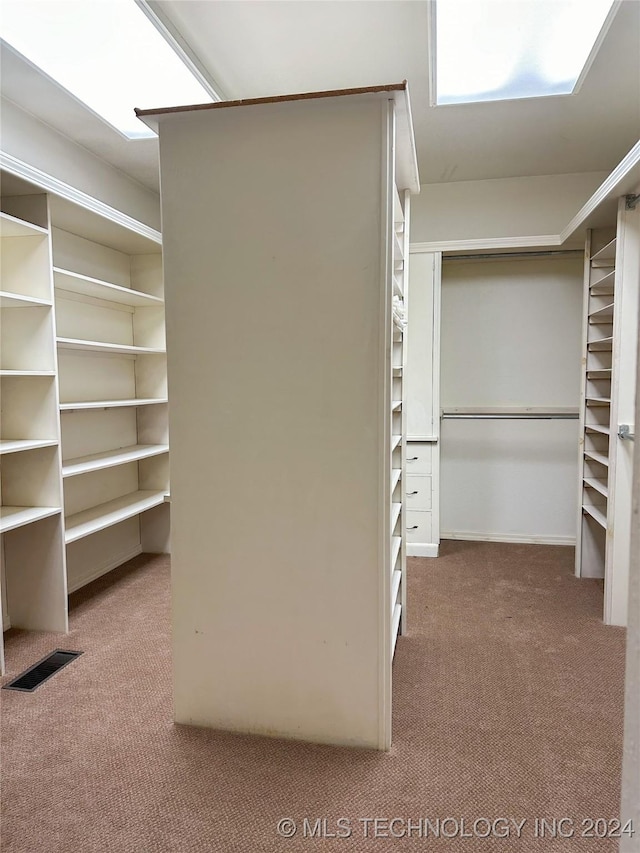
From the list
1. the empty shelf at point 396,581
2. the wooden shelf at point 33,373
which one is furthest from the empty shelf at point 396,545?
the wooden shelf at point 33,373

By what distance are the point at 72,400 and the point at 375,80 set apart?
2535 millimetres

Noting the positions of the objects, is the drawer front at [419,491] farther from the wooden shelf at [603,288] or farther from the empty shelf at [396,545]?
the wooden shelf at [603,288]

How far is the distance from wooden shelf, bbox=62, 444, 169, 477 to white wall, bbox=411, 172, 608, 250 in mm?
2518

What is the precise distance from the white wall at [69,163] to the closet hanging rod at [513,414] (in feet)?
9.56

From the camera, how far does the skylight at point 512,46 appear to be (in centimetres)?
196

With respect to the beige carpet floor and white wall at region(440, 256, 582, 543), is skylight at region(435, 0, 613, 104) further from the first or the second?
the beige carpet floor

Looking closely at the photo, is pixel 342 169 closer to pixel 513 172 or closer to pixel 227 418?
pixel 227 418

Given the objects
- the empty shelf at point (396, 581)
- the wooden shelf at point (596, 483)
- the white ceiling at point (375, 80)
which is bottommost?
the empty shelf at point (396, 581)

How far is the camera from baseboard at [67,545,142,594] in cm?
342

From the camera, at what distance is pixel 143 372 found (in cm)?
400

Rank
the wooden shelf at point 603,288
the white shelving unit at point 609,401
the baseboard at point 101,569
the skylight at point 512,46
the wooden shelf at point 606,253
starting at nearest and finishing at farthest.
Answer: the skylight at point 512,46
the white shelving unit at point 609,401
the wooden shelf at point 606,253
the wooden shelf at point 603,288
the baseboard at point 101,569

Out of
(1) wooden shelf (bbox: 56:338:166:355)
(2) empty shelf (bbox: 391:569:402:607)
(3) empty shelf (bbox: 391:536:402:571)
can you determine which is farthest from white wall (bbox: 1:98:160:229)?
(2) empty shelf (bbox: 391:569:402:607)

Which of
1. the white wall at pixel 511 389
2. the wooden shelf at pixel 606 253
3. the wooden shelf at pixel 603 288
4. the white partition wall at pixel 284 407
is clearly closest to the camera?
the white partition wall at pixel 284 407

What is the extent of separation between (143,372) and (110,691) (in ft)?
7.74
